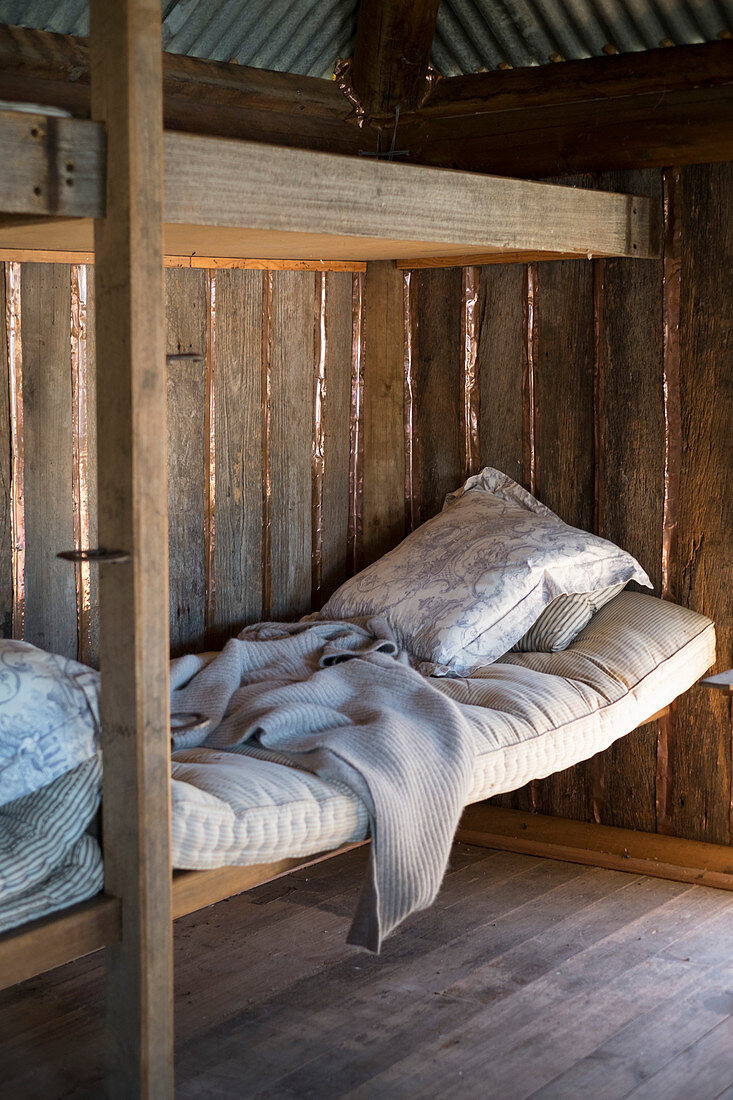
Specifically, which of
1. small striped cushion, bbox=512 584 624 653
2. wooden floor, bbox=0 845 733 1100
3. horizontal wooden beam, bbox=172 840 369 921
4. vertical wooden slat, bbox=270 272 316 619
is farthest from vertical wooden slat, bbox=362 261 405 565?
horizontal wooden beam, bbox=172 840 369 921

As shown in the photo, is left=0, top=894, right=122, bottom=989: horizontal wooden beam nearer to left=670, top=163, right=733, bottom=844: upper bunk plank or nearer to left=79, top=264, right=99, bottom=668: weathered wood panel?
left=79, top=264, right=99, bottom=668: weathered wood panel

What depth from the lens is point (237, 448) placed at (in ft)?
11.5

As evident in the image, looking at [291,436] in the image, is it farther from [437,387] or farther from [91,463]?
[91,463]

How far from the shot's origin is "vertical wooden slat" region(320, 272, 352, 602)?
148 inches

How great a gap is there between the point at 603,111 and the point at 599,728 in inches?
66.6

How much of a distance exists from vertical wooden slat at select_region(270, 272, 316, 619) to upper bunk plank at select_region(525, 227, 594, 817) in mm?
689

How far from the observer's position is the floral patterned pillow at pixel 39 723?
6.44 feet

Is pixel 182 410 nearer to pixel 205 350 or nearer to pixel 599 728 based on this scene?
pixel 205 350

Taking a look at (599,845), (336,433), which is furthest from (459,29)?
(599,845)

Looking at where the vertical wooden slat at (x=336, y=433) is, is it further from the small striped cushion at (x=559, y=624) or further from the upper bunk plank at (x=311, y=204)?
the small striped cushion at (x=559, y=624)

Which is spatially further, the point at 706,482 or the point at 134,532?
the point at 706,482

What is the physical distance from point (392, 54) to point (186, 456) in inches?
50.6

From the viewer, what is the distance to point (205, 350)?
339cm

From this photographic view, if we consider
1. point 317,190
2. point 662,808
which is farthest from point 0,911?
point 662,808
